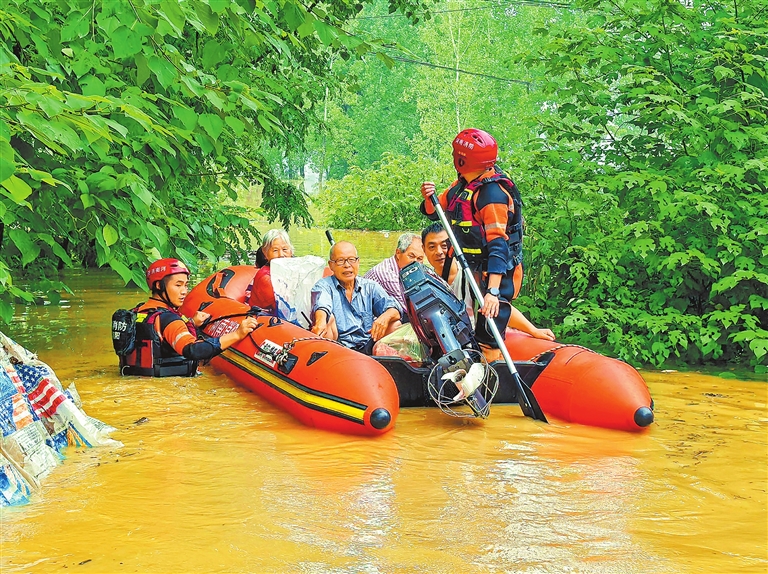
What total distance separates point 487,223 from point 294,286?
202 centimetres

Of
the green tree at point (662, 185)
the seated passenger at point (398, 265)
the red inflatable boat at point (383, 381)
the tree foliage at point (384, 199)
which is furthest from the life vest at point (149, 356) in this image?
the tree foliage at point (384, 199)

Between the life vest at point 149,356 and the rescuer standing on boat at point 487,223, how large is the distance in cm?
230

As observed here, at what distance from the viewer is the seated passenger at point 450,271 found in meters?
6.57

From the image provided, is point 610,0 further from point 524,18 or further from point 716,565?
point 524,18

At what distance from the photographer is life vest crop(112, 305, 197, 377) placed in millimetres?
7188

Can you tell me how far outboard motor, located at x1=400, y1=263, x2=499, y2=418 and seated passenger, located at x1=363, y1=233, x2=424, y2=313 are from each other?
126 cm

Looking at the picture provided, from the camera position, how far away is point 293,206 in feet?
38.2

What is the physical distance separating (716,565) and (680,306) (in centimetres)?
486

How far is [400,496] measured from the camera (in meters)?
4.53

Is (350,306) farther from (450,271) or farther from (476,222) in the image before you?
(476,222)

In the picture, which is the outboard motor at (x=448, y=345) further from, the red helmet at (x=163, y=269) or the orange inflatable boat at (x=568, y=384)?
the red helmet at (x=163, y=269)

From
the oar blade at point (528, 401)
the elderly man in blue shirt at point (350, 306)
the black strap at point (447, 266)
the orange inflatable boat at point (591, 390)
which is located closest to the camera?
the orange inflatable boat at point (591, 390)

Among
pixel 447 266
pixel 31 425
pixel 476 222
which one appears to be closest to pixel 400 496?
pixel 31 425

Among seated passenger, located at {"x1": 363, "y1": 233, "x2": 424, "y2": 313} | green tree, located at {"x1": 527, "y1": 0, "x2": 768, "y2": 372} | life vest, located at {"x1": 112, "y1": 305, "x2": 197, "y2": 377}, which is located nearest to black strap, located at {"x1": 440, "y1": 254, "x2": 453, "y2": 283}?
seated passenger, located at {"x1": 363, "y1": 233, "x2": 424, "y2": 313}
